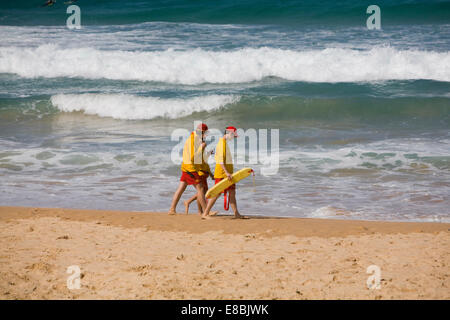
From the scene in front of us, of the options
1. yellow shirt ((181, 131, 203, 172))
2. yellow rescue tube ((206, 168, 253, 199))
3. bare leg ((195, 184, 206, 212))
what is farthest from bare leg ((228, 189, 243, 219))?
yellow shirt ((181, 131, 203, 172))

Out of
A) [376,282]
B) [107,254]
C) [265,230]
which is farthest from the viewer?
[265,230]

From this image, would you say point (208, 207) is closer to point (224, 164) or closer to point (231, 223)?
point (231, 223)

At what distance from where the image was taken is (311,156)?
37.0 feet

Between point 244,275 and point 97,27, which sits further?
point 97,27

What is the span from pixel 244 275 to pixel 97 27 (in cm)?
2356

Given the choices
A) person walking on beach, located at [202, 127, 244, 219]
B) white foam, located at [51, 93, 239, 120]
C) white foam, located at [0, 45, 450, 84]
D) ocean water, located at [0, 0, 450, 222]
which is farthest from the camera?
white foam, located at [0, 45, 450, 84]

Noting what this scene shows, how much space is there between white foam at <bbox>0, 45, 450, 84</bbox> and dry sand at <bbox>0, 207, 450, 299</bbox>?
12.5 metres

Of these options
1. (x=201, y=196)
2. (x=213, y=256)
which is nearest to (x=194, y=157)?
(x=201, y=196)

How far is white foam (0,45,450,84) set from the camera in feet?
62.7

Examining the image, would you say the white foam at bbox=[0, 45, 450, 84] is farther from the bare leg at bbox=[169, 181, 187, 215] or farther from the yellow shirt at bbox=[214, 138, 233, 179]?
the yellow shirt at bbox=[214, 138, 233, 179]

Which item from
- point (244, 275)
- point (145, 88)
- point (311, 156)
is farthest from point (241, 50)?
point (244, 275)

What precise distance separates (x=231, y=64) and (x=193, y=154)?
41.7ft

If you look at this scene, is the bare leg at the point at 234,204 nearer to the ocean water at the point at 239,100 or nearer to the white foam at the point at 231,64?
the ocean water at the point at 239,100
